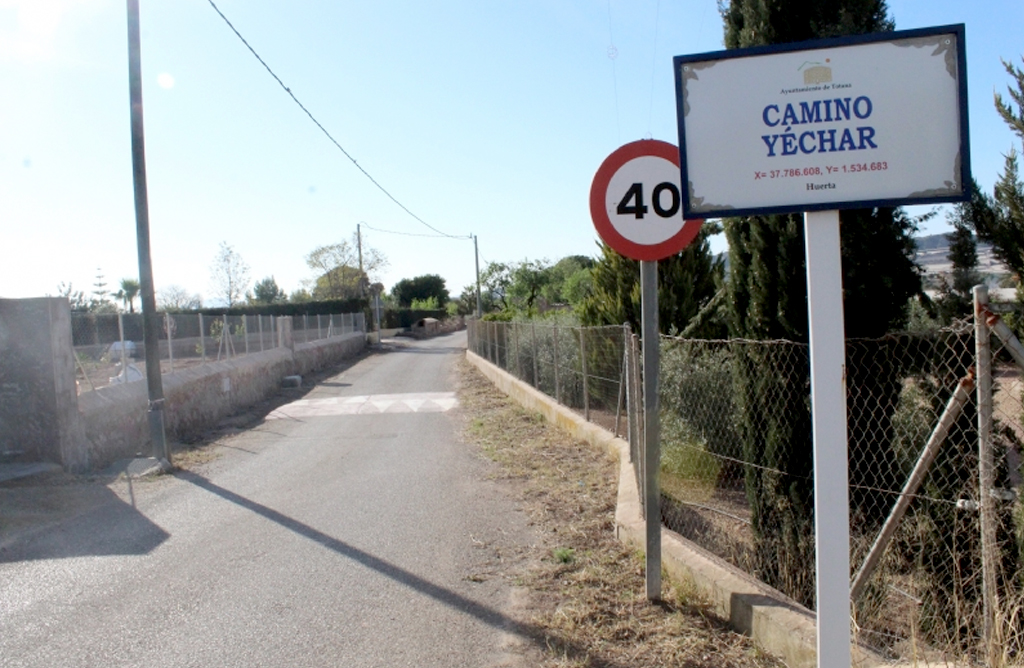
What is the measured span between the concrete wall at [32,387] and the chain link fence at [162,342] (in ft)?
2.68

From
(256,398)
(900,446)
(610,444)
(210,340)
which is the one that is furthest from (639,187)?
(256,398)

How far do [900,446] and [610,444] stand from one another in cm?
408

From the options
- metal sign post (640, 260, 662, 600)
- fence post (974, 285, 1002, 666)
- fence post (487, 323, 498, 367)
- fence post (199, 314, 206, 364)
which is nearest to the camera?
fence post (974, 285, 1002, 666)

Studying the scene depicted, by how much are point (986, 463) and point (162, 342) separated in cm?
1331

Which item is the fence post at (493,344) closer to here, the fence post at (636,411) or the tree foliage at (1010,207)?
the fence post at (636,411)

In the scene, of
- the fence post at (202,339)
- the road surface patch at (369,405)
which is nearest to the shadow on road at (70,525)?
the road surface patch at (369,405)

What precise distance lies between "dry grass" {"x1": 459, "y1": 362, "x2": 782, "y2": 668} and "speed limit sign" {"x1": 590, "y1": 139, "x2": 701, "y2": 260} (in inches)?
73.9

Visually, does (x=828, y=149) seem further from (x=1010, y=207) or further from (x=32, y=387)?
(x=32, y=387)

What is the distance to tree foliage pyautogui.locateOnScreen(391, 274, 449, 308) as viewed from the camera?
302 feet

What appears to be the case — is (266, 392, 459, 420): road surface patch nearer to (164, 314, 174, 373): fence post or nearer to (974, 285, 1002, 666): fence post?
(164, 314, 174, 373): fence post

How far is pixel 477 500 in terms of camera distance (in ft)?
23.8

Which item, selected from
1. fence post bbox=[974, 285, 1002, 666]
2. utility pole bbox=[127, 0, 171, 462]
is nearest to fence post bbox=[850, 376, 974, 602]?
fence post bbox=[974, 285, 1002, 666]

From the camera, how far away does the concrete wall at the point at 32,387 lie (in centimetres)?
937

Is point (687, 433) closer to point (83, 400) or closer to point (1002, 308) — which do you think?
point (1002, 308)
